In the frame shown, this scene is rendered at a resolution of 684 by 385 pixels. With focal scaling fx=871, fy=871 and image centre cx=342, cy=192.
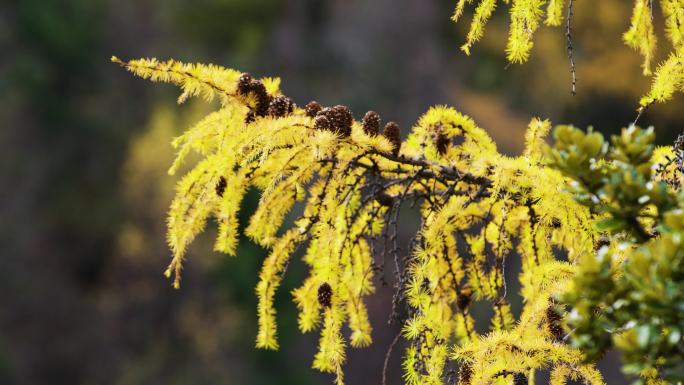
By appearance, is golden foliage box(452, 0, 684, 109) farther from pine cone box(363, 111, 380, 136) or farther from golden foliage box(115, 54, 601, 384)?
pine cone box(363, 111, 380, 136)

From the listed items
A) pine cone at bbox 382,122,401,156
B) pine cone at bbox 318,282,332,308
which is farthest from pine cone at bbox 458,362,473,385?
pine cone at bbox 382,122,401,156

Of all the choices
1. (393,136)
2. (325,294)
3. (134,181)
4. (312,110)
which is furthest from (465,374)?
(134,181)

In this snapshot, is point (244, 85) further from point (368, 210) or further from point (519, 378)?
point (519, 378)

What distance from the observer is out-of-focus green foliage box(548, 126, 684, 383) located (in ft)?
3.24

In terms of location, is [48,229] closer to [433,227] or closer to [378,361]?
[378,361]

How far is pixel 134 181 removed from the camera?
10961 millimetres

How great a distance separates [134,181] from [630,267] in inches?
409

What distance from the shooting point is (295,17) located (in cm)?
1481

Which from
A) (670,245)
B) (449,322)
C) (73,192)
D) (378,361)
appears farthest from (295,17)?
(670,245)

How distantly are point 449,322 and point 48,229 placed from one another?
9887mm

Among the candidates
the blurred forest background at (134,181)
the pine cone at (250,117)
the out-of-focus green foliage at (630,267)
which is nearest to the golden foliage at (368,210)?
the pine cone at (250,117)

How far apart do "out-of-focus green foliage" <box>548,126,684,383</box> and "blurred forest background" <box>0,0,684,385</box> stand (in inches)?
358

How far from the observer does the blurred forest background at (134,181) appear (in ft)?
33.1

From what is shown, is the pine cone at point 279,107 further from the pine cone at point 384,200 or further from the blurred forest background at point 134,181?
the blurred forest background at point 134,181
